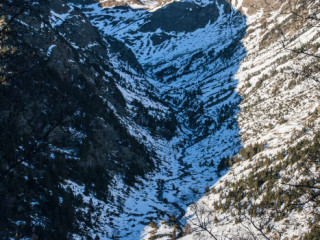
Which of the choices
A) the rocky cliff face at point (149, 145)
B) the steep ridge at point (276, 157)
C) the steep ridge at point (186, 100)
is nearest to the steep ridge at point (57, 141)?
the rocky cliff face at point (149, 145)

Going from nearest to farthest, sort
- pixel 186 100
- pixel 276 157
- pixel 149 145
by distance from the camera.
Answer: pixel 276 157
pixel 149 145
pixel 186 100

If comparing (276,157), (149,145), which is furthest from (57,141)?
(149,145)

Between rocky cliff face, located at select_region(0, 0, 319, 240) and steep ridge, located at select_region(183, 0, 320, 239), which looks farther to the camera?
rocky cliff face, located at select_region(0, 0, 319, 240)

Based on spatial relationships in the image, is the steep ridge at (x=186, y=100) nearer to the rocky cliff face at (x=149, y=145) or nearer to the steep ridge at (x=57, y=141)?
the rocky cliff face at (x=149, y=145)

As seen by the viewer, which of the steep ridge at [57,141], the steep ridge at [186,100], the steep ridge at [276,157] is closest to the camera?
the steep ridge at [276,157]

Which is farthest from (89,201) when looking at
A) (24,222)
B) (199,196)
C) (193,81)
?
(193,81)

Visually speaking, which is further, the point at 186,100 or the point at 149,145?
the point at 186,100

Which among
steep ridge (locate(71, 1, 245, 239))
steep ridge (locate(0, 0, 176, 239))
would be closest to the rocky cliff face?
steep ridge (locate(0, 0, 176, 239))

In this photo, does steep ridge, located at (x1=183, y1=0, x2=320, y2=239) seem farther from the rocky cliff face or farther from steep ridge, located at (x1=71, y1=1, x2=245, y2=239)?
steep ridge, located at (x1=71, y1=1, x2=245, y2=239)

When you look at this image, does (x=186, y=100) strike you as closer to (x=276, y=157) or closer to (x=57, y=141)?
(x=276, y=157)

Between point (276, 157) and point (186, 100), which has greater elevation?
point (186, 100)

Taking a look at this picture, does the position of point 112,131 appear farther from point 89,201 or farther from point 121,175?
point 89,201
